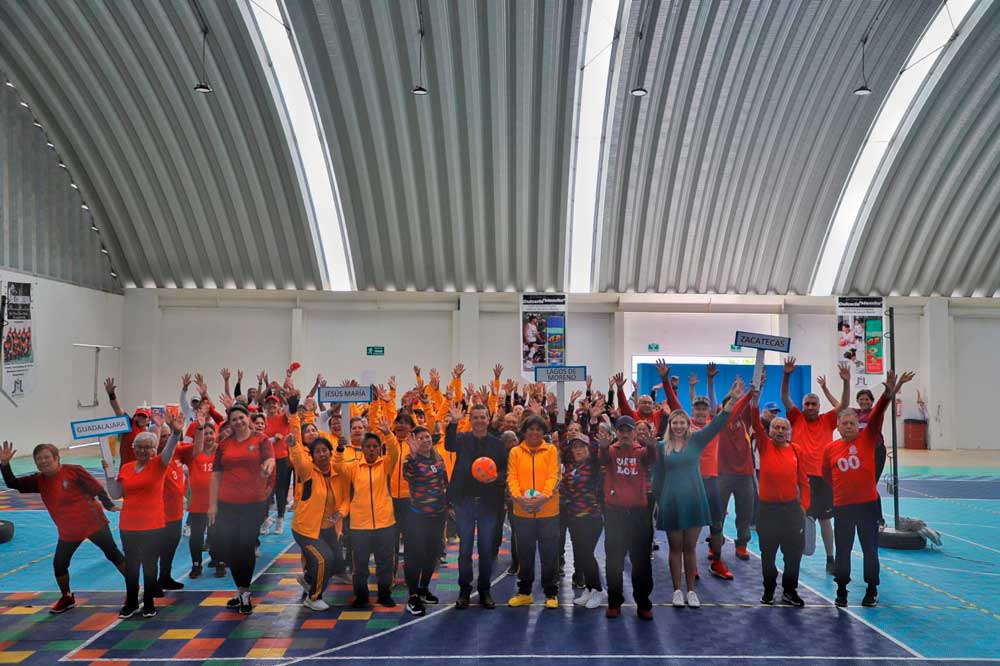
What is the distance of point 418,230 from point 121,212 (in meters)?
8.19

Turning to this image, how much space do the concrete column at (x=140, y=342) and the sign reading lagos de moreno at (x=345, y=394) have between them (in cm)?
1696

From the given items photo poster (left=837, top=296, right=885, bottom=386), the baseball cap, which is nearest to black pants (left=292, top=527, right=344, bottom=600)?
the baseball cap

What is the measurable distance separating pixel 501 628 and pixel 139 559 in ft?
10.8

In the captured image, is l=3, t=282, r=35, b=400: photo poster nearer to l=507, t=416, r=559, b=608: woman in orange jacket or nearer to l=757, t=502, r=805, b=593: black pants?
l=507, t=416, r=559, b=608: woman in orange jacket

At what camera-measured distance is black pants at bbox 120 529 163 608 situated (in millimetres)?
6754

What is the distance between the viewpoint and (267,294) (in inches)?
895

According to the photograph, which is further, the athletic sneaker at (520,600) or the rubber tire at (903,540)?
the rubber tire at (903,540)

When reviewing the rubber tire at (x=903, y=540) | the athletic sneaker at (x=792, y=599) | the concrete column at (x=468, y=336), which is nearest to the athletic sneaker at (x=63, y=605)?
the athletic sneaker at (x=792, y=599)

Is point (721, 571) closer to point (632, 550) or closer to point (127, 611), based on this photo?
point (632, 550)

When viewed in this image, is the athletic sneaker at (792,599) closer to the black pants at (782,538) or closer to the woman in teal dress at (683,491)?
the black pants at (782,538)

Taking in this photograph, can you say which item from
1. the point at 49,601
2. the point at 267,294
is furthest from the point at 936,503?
the point at 267,294

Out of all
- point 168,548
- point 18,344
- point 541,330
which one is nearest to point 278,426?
point 168,548

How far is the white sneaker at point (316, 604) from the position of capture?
7.04 meters

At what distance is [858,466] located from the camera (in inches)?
285
